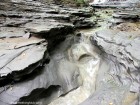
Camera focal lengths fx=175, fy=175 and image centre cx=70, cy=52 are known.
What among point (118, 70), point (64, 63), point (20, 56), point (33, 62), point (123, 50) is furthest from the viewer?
point (64, 63)

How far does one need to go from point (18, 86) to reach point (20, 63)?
71 cm

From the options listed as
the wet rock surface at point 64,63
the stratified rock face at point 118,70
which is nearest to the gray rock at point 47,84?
the wet rock surface at point 64,63

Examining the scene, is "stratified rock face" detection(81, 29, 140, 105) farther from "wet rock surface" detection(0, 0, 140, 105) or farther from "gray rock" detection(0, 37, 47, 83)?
"gray rock" detection(0, 37, 47, 83)

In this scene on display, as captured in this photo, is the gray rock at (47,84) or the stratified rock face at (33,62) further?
the stratified rock face at (33,62)

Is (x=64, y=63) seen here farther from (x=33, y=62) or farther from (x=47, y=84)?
(x=33, y=62)

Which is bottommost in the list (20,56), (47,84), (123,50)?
(47,84)

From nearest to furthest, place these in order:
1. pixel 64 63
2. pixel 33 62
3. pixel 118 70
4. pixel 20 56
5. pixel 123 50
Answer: pixel 33 62 → pixel 20 56 → pixel 118 70 → pixel 123 50 → pixel 64 63

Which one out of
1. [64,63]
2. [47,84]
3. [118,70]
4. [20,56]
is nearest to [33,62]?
[20,56]

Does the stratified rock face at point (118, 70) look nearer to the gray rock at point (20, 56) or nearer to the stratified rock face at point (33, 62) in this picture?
the stratified rock face at point (33, 62)

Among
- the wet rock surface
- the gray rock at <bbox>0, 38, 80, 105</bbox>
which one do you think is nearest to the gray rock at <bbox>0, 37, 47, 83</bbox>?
the wet rock surface

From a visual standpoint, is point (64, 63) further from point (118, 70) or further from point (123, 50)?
point (123, 50)

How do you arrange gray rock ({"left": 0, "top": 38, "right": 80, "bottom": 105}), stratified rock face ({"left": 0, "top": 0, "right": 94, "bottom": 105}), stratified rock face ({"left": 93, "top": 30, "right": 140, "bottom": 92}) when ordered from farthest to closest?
stratified rock face ({"left": 93, "top": 30, "right": 140, "bottom": 92}) < stratified rock face ({"left": 0, "top": 0, "right": 94, "bottom": 105}) < gray rock ({"left": 0, "top": 38, "right": 80, "bottom": 105})

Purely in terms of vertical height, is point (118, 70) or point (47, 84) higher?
point (118, 70)

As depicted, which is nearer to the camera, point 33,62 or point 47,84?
point 33,62
